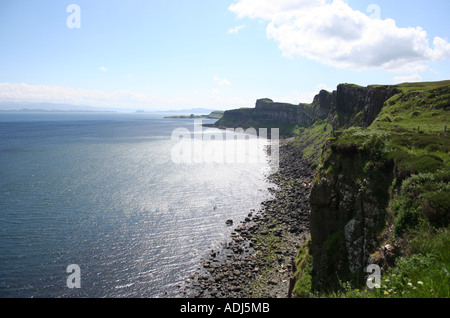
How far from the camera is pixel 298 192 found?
7025 cm

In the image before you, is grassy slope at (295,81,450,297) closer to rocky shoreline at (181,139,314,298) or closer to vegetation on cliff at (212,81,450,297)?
vegetation on cliff at (212,81,450,297)

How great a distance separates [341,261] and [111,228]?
136ft

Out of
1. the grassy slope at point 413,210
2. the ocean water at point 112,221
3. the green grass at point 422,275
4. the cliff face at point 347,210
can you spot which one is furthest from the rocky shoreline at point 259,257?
the green grass at point 422,275

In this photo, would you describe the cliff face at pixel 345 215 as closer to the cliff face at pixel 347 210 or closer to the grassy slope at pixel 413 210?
the cliff face at pixel 347 210

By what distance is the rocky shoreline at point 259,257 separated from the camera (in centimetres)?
3422

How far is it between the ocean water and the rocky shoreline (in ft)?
8.29

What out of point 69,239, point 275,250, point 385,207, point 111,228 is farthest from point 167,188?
point 385,207

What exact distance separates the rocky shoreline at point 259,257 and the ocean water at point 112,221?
8.29ft

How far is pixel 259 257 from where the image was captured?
41.5 m

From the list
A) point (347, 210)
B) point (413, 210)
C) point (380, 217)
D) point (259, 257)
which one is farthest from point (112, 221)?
point (413, 210)

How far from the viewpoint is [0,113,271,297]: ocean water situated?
3544 centimetres

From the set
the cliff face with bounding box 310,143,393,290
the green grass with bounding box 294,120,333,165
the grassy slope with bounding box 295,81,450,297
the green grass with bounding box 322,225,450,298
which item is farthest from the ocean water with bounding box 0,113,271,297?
the green grass with bounding box 322,225,450,298

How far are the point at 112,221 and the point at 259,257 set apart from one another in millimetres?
30416
